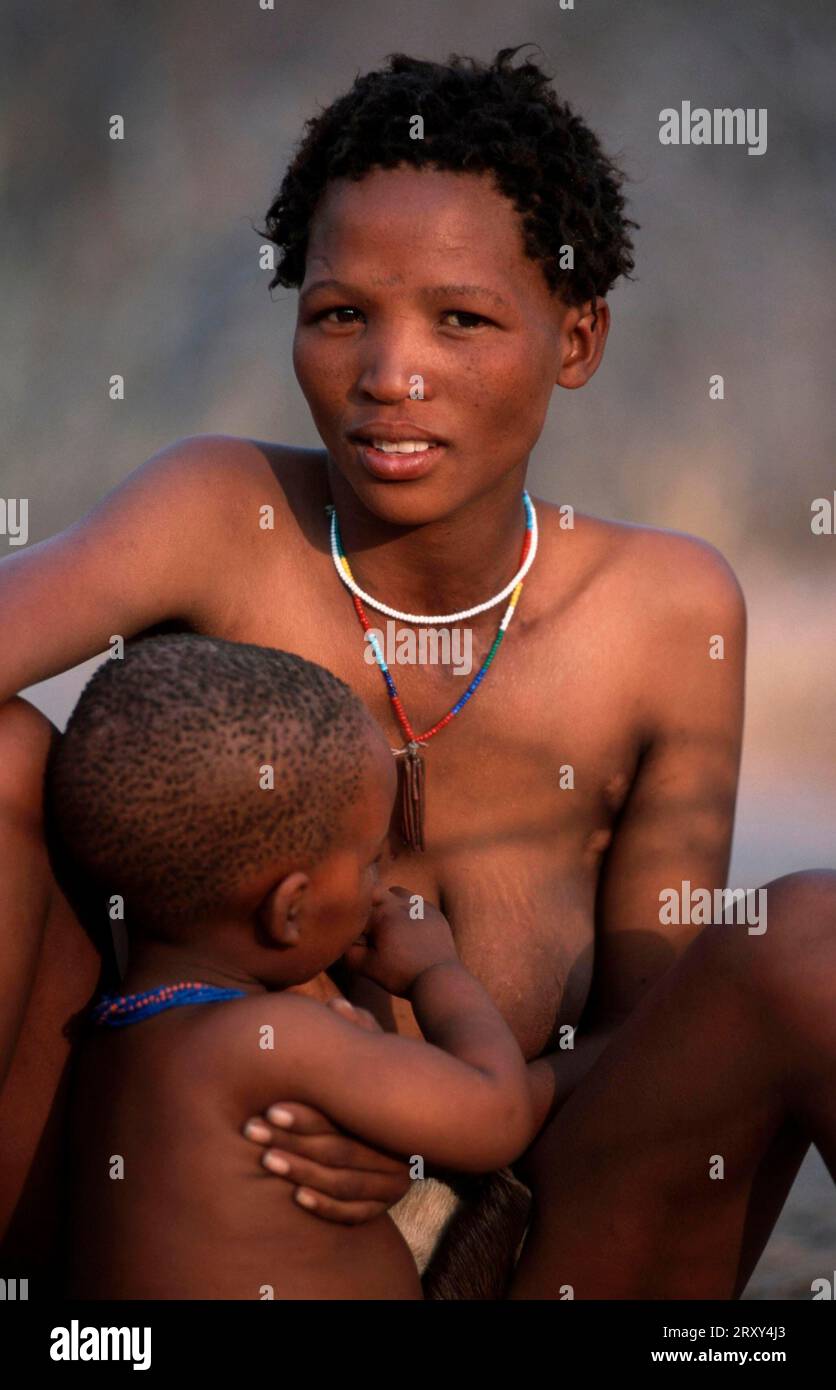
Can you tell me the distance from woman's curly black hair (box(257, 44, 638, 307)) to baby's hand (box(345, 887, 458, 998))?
0.71m

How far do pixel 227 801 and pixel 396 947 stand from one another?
262mm

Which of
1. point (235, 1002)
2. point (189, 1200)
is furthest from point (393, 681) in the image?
point (189, 1200)

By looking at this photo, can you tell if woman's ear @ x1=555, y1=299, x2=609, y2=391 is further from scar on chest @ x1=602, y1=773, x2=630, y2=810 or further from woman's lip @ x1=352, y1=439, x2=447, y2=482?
scar on chest @ x1=602, y1=773, x2=630, y2=810

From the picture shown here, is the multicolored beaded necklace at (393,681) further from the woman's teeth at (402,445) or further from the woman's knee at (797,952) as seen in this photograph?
the woman's knee at (797,952)

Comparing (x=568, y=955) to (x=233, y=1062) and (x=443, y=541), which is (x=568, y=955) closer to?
(x=443, y=541)

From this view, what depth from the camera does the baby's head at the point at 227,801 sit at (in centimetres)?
155

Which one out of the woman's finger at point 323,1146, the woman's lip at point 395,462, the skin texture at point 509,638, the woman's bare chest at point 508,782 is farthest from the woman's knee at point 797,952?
the woman's lip at point 395,462

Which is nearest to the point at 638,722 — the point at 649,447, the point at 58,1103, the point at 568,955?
the point at 568,955

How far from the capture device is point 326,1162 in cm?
152

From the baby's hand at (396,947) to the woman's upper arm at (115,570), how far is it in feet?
1.27

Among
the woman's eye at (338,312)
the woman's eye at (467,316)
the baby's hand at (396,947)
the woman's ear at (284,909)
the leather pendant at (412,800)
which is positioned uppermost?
the woman's eye at (338,312)

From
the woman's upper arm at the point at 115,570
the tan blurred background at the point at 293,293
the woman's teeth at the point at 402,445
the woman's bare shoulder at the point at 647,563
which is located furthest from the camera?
the tan blurred background at the point at 293,293

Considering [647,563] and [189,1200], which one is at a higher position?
[647,563]

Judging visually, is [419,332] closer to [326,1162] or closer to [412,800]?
[412,800]
